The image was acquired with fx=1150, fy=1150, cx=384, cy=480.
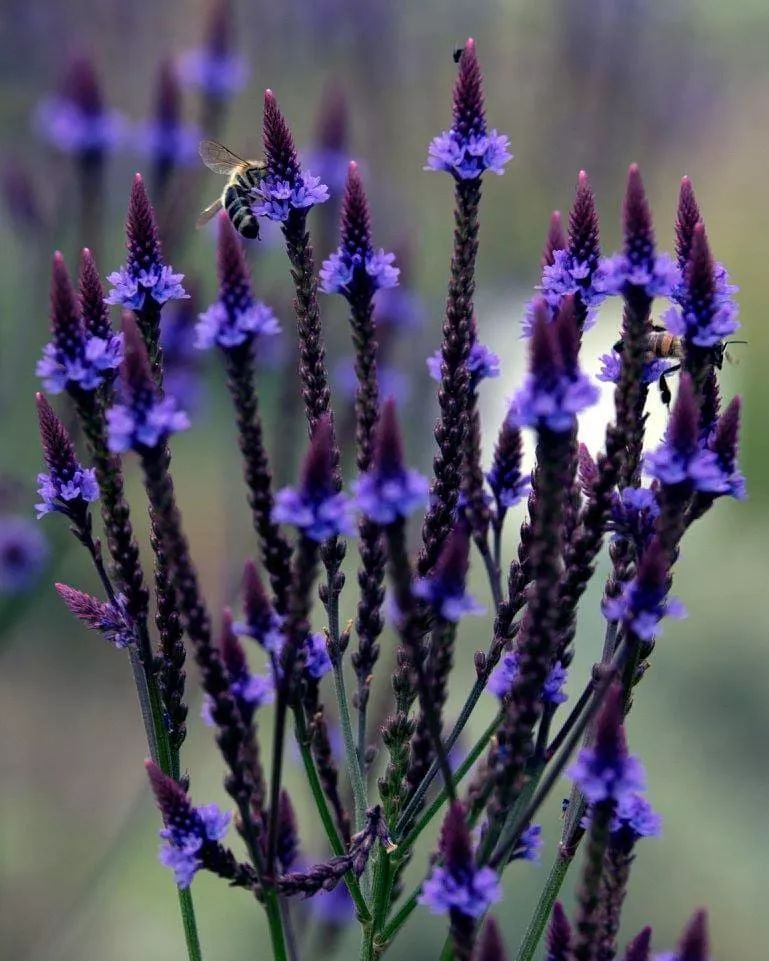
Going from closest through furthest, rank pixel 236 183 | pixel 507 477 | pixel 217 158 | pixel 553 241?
pixel 553 241, pixel 507 477, pixel 236 183, pixel 217 158

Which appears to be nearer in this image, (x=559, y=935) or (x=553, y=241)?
(x=559, y=935)

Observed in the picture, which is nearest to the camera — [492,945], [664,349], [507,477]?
[492,945]

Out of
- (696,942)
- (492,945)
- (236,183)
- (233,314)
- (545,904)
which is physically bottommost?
(492,945)

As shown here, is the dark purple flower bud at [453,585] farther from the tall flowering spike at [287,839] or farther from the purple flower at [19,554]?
the purple flower at [19,554]

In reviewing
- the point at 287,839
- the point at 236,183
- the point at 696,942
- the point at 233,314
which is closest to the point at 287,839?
the point at 287,839

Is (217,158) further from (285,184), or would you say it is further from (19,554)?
(19,554)

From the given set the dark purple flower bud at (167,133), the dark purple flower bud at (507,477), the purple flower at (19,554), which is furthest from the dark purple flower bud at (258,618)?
the dark purple flower bud at (167,133)

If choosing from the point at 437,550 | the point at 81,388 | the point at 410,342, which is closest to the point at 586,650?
the point at 410,342

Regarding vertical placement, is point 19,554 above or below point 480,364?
above

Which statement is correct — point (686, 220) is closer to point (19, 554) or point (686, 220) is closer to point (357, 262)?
point (357, 262)
